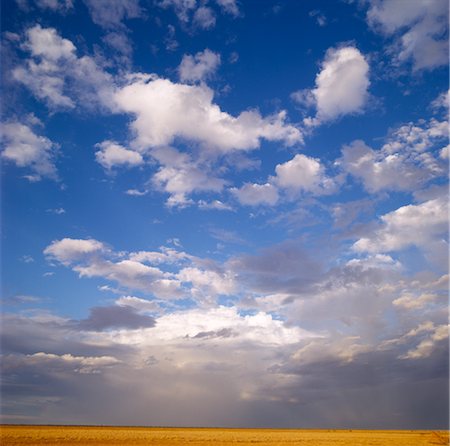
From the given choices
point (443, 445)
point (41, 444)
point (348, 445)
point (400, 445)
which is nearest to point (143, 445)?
point (41, 444)

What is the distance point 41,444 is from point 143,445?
1446 cm

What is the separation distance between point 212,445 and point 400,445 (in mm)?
28882

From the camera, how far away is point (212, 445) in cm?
5578

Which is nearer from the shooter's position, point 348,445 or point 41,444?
point 41,444

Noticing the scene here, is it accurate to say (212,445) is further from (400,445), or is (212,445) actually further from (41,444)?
(400,445)

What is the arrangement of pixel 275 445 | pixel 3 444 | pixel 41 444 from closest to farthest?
pixel 3 444
pixel 41 444
pixel 275 445

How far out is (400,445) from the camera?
190ft

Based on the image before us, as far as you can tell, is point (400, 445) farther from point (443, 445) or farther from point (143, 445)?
point (143, 445)

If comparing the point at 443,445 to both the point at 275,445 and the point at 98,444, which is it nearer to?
the point at 275,445

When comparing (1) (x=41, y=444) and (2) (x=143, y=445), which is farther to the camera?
(2) (x=143, y=445)

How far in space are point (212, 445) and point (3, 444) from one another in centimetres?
2810

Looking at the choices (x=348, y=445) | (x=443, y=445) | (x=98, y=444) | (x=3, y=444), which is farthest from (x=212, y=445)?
(x=443, y=445)

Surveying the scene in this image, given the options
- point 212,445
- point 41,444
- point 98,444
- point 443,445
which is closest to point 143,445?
point 98,444

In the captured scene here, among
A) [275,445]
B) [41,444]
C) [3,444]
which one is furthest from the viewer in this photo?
[275,445]
